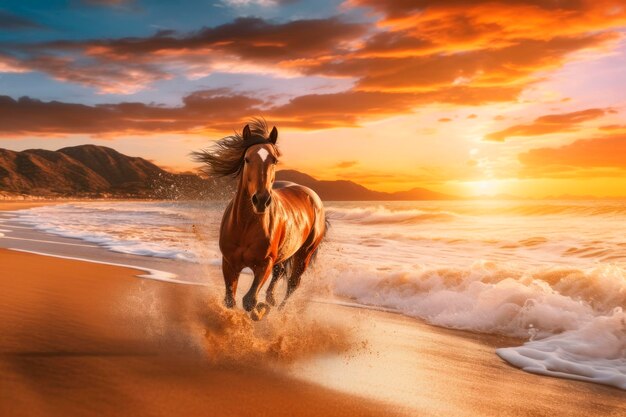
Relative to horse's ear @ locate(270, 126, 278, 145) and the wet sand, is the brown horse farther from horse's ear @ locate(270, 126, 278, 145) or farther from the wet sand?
the wet sand

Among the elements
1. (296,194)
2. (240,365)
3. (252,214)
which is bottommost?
(240,365)

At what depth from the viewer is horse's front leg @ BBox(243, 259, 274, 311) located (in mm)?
5711

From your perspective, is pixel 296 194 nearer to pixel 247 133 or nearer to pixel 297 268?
pixel 297 268

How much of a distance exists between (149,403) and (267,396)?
868mm

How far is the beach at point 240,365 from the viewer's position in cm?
369

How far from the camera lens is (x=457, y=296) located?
27.6 ft

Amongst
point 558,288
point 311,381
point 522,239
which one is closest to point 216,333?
point 311,381

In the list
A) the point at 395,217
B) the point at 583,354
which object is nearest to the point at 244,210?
the point at 583,354

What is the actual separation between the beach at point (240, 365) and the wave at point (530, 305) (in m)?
0.37

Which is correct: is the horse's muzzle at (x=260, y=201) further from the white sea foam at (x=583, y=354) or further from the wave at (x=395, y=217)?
the wave at (x=395, y=217)

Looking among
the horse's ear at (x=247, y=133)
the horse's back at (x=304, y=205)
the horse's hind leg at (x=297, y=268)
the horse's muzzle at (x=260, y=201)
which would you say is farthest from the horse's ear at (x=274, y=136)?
the horse's hind leg at (x=297, y=268)

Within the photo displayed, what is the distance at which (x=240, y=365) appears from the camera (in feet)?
15.1

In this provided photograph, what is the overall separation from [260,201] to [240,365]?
1.64 m

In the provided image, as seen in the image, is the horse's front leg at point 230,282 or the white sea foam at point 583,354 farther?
the horse's front leg at point 230,282
